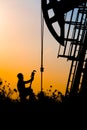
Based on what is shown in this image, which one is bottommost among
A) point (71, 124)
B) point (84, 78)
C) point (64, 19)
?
point (84, 78)

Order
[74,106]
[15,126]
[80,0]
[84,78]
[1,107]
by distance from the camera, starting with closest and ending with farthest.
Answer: [15,126] < [74,106] < [1,107] < [80,0] < [84,78]

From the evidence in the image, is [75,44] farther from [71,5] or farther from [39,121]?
[39,121]

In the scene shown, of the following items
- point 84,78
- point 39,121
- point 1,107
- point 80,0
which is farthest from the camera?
point 84,78

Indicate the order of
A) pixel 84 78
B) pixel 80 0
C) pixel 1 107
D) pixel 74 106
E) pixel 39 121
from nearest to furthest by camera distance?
1. pixel 39 121
2. pixel 74 106
3. pixel 1 107
4. pixel 80 0
5. pixel 84 78

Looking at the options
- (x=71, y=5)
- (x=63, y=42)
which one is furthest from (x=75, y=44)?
(x=71, y=5)

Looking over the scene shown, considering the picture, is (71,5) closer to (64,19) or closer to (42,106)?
(64,19)

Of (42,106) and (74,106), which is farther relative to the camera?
(42,106)

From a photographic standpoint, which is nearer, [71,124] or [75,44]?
[71,124]

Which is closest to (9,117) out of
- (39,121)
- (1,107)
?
(39,121)

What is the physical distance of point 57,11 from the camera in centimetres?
1195

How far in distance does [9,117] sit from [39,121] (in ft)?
2.32

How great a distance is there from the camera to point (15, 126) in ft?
22.3

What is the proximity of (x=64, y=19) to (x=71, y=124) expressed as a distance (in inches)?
247

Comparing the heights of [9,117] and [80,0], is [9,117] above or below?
below
